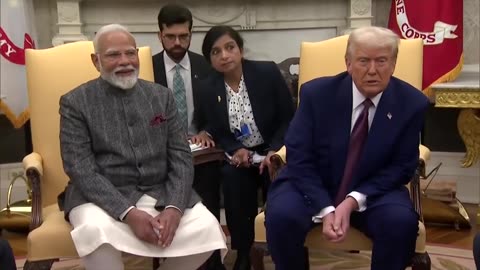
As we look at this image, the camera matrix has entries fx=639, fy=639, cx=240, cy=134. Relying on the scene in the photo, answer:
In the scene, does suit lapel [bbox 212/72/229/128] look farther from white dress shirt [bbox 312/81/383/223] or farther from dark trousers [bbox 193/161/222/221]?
white dress shirt [bbox 312/81/383/223]

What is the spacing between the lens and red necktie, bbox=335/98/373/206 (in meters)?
2.22

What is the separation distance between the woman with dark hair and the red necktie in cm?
58

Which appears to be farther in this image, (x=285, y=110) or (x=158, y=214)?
(x=285, y=110)

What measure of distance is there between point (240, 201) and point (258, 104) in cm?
43

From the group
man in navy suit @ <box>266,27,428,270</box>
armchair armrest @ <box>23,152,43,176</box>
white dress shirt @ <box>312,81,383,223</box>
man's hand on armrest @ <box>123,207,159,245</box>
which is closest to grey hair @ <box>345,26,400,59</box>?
man in navy suit @ <box>266,27,428,270</box>

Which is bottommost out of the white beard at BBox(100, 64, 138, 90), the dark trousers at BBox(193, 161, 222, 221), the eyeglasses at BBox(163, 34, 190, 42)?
the dark trousers at BBox(193, 161, 222, 221)

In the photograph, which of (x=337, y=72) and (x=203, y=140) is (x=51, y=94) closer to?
(x=203, y=140)

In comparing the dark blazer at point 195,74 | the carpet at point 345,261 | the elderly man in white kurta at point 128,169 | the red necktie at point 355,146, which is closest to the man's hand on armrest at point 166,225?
the elderly man in white kurta at point 128,169

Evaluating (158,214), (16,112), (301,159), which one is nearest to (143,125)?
(158,214)

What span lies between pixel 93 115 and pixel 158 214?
423 millimetres

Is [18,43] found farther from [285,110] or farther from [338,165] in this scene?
[338,165]

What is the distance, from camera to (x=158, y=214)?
223 centimetres

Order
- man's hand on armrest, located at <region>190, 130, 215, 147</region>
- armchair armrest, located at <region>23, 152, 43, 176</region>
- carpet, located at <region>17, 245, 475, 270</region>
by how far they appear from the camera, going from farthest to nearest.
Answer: carpet, located at <region>17, 245, 475, 270</region> → man's hand on armrest, located at <region>190, 130, 215, 147</region> → armchair armrest, located at <region>23, 152, 43, 176</region>

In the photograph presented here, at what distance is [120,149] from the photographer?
228 cm
